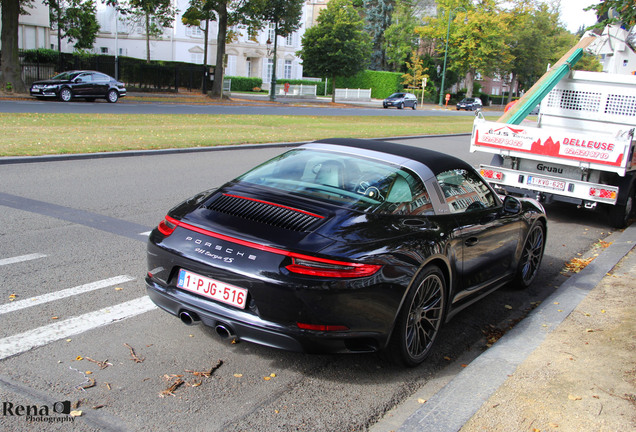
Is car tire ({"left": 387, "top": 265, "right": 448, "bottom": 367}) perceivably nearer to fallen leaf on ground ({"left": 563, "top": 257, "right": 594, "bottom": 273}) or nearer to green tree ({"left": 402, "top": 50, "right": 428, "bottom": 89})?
fallen leaf on ground ({"left": 563, "top": 257, "right": 594, "bottom": 273})

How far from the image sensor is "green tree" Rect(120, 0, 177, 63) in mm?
34938

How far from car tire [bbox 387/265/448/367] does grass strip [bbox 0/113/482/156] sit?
997cm

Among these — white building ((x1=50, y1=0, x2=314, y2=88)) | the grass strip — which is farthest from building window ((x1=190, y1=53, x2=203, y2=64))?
the grass strip

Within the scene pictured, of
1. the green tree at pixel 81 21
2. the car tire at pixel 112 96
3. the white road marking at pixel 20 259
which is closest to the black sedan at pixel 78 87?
the car tire at pixel 112 96

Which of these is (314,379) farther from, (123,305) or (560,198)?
(560,198)

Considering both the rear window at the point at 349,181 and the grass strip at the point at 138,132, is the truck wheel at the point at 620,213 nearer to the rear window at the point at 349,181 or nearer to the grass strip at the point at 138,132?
the rear window at the point at 349,181

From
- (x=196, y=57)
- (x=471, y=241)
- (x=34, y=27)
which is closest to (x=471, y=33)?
(x=196, y=57)

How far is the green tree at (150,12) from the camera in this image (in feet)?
115

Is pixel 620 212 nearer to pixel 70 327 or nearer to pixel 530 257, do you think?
pixel 530 257

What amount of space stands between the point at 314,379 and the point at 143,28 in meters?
69.3

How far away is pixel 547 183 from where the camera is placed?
32.0ft

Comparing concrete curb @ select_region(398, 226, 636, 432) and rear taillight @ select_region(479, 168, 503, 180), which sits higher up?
rear taillight @ select_region(479, 168, 503, 180)

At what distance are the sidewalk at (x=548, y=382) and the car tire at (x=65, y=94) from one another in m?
29.1

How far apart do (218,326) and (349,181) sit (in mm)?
1489
